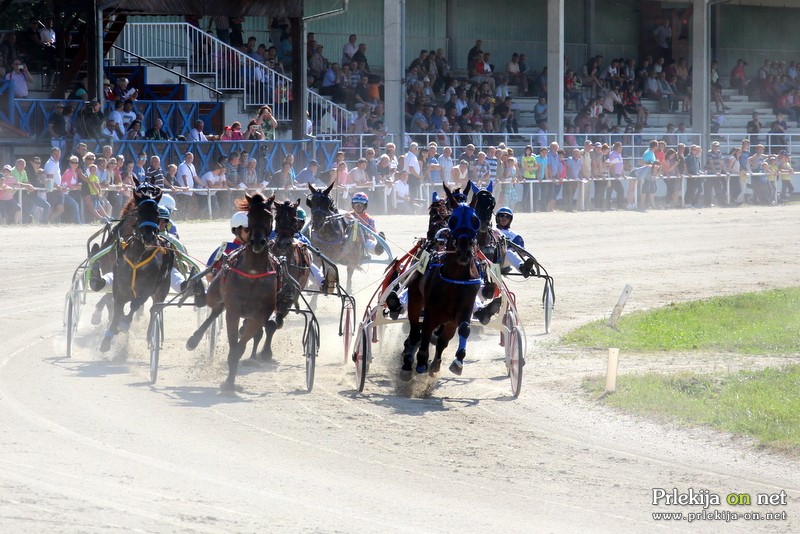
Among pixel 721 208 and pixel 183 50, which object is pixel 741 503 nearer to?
pixel 183 50

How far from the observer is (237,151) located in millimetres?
21672

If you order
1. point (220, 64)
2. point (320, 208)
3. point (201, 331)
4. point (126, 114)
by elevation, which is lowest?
point (201, 331)

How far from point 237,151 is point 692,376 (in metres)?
12.8

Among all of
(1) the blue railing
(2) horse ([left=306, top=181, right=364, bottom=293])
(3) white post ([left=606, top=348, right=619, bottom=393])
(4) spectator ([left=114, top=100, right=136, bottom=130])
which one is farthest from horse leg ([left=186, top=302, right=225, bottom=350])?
(4) spectator ([left=114, top=100, right=136, bottom=130])

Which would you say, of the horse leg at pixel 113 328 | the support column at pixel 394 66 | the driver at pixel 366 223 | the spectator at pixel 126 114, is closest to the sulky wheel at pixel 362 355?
the horse leg at pixel 113 328

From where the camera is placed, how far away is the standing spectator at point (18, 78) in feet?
67.6

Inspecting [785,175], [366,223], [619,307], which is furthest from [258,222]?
[785,175]

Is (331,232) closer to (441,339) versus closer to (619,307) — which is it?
(619,307)

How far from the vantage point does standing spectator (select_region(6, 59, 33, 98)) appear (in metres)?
20.6

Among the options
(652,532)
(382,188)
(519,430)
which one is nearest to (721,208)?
(382,188)

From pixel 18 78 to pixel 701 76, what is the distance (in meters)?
18.5

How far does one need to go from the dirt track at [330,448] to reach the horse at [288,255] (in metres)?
0.39

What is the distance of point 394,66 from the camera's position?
25.4 metres

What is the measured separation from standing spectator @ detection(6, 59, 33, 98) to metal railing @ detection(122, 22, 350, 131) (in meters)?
3.89
